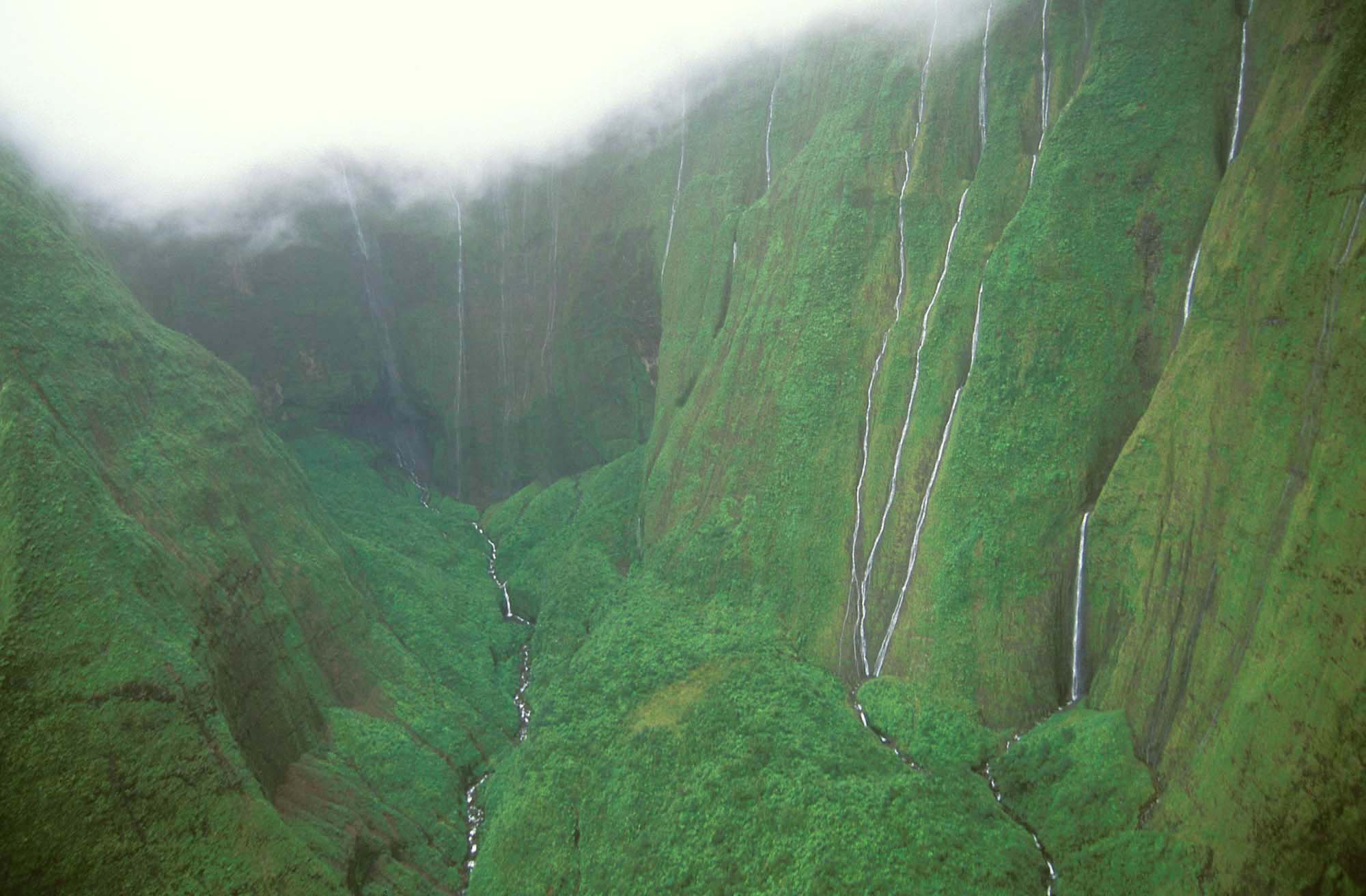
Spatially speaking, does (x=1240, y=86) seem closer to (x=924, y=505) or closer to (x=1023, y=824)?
(x=924, y=505)

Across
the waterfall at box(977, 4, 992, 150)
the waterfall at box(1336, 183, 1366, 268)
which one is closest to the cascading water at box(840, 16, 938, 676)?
the waterfall at box(977, 4, 992, 150)

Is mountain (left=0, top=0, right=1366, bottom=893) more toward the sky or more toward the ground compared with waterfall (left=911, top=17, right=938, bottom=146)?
more toward the ground

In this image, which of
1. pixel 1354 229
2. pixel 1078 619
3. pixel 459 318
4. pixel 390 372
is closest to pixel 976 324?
pixel 1078 619

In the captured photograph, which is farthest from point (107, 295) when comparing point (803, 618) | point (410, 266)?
point (803, 618)

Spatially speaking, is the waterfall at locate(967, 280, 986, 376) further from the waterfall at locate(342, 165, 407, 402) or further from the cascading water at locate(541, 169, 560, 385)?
the waterfall at locate(342, 165, 407, 402)

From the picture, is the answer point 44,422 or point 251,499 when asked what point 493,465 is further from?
point 44,422
